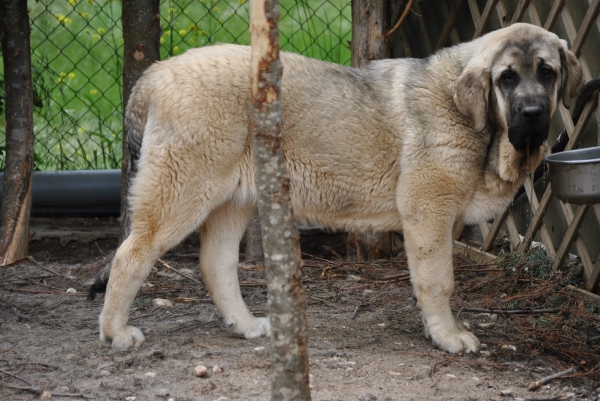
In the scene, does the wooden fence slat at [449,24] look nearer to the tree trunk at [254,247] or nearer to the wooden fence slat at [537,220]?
the wooden fence slat at [537,220]

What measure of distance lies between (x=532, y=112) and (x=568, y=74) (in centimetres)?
48

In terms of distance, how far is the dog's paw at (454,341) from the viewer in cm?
406

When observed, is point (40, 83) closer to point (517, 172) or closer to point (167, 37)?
point (167, 37)

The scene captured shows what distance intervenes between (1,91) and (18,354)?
302 centimetres

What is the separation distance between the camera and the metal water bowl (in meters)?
3.45

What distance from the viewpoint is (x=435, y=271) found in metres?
4.09

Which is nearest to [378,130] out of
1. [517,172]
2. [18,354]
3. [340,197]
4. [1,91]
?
[340,197]

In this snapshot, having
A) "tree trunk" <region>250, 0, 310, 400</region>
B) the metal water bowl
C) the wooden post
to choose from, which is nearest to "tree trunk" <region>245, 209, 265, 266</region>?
the wooden post

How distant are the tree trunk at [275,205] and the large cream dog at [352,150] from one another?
1.28 m

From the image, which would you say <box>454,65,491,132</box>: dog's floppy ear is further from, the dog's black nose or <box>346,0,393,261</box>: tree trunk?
<box>346,0,393,261</box>: tree trunk

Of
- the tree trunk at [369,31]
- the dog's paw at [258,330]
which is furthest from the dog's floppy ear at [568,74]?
the dog's paw at [258,330]

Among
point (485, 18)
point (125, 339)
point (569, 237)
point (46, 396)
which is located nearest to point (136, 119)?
point (125, 339)

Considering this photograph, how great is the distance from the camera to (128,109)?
411cm

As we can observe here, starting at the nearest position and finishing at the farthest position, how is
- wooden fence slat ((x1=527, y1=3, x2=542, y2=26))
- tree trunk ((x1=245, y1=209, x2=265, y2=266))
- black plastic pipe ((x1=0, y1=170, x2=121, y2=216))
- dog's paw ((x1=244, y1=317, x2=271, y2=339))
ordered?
dog's paw ((x1=244, y1=317, x2=271, y2=339)) → wooden fence slat ((x1=527, y1=3, x2=542, y2=26)) → tree trunk ((x1=245, y1=209, x2=265, y2=266)) → black plastic pipe ((x1=0, y1=170, x2=121, y2=216))
